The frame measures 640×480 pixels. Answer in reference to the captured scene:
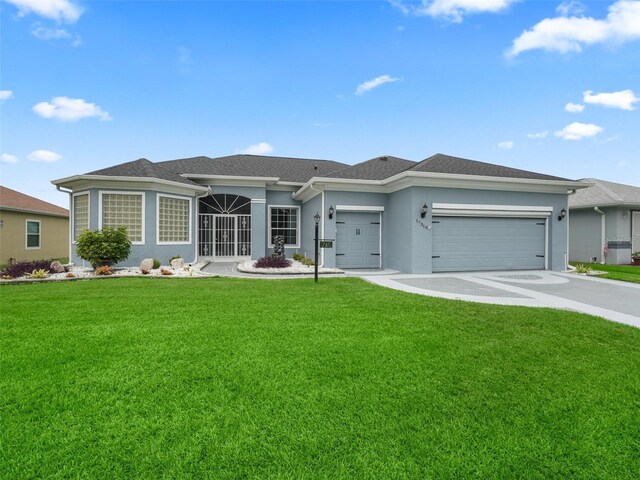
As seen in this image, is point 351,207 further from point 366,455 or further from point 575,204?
point 575,204

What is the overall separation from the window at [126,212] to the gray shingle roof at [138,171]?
0.71 meters

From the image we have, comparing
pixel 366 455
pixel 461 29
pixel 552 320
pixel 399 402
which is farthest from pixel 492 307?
pixel 461 29

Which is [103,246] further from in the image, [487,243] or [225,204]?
[487,243]

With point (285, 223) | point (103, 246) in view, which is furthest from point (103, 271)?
point (285, 223)

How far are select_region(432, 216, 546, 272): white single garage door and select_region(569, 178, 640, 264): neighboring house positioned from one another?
19.4ft

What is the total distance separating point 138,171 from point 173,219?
2.09 m

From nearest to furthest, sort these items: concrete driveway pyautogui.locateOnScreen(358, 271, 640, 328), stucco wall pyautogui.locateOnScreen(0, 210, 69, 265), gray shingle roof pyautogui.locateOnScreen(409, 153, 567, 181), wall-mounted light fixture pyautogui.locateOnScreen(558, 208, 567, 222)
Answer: concrete driveway pyautogui.locateOnScreen(358, 271, 640, 328) → gray shingle roof pyautogui.locateOnScreen(409, 153, 567, 181) → wall-mounted light fixture pyautogui.locateOnScreen(558, 208, 567, 222) → stucco wall pyautogui.locateOnScreen(0, 210, 69, 265)

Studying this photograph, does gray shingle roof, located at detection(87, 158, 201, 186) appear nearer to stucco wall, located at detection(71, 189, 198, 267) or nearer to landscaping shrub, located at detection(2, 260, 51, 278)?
stucco wall, located at detection(71, 189, 198, 267)

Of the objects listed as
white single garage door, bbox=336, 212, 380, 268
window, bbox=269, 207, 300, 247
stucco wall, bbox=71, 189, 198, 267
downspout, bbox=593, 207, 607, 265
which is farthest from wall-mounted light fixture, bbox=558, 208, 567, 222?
stucco wall, bbox=71, 189, 198, 267

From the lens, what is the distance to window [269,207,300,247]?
610 inches

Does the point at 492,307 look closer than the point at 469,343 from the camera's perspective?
No

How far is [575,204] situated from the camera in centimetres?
1630

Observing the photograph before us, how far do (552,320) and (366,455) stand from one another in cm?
446

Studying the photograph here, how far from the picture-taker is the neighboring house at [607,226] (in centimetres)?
1525
